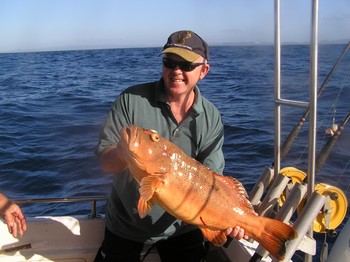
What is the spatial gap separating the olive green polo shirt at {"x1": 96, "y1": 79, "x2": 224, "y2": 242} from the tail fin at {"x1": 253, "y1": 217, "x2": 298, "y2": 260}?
65 centimetres

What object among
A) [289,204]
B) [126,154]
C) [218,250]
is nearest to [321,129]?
[218,250]

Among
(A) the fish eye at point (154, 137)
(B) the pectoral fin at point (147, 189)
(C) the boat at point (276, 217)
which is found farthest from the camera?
(C) the boat at point (276, 217)

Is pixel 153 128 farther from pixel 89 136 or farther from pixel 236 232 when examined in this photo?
pixel 89 136

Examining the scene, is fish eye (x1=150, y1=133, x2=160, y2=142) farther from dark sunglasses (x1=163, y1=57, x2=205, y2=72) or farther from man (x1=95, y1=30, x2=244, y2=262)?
dark sunglasses (x1=163, y1=57, x2=205, y2=72)

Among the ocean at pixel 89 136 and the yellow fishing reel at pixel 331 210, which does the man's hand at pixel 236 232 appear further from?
the ocean at pixel 89 136

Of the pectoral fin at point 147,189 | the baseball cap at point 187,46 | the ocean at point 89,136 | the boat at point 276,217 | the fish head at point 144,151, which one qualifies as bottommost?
the ocean at point 89,136

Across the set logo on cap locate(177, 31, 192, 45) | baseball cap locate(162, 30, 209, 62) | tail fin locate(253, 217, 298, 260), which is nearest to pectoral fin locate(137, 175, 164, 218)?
tail fin locate(253, 217, 298, 260)

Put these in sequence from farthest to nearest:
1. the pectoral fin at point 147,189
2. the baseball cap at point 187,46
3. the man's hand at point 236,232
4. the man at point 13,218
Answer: the man at point 13,218, the baseball cap at point 187,46, the man's hand at point 236,232, the pectoral fin at point 147,189

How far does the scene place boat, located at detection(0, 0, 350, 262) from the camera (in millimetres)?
2580

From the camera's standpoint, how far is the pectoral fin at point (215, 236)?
8.95 feet

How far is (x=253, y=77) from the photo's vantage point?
25.0m

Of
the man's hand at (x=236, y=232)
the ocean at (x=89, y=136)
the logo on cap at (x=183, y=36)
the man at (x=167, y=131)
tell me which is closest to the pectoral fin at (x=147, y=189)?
the man at (x=167, y=131)

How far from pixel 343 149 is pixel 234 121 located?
12.2ft

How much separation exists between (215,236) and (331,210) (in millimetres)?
808
